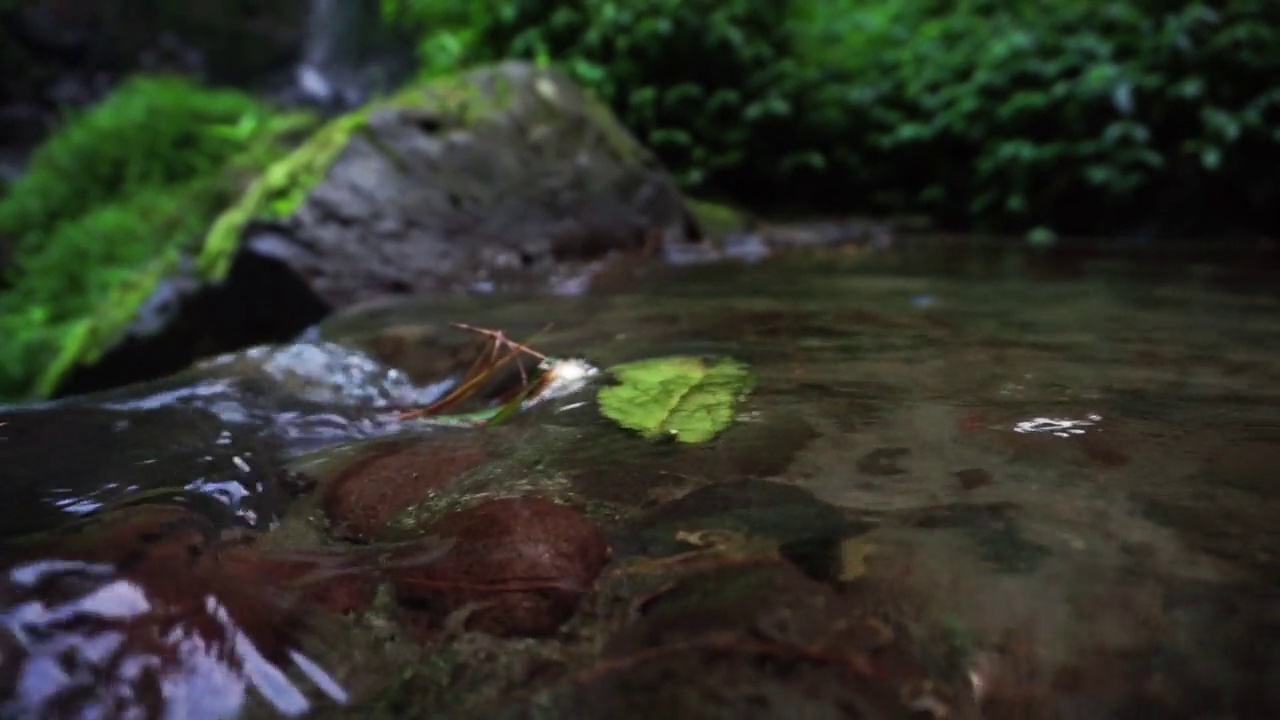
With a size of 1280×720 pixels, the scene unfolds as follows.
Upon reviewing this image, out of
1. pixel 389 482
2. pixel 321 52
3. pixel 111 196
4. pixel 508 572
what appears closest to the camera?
pixel 508 572

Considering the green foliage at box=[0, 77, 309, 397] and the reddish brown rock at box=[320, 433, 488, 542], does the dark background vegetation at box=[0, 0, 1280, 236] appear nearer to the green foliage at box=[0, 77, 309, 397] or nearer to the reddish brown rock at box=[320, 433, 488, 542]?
the green foliage at box=[0, 77, 309, 397]

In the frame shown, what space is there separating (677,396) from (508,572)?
696mm

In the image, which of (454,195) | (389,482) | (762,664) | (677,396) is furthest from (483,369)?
(454,195)

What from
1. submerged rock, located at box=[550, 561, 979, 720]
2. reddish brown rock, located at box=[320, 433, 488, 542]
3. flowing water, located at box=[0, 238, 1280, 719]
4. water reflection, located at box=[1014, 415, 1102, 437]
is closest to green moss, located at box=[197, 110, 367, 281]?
flowing water, located at box=[0, 238, 1280, 719]

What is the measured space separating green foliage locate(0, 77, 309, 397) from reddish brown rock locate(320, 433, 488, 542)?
5.34 metres

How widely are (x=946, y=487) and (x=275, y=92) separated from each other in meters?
14.7

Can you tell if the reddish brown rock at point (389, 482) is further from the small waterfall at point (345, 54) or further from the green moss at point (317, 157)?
the small waterfall at point (345, 54)

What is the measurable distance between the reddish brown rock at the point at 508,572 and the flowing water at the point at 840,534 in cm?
3

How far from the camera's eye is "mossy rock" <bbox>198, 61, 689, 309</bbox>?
13.7 ft

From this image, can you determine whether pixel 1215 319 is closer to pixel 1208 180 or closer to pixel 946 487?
pixel 946 487

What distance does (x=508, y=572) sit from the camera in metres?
1.06

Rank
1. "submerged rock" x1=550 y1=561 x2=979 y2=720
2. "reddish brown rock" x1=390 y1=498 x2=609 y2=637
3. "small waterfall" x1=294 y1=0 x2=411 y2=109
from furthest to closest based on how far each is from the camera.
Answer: "small waterfall" x1=294 y1=0 x2=411 y2=109, "reddish brown rock" x1=390 y1=498 x2=609 y2=637, "submerged rock" x1=550 y1=561 x2=979 y2=720

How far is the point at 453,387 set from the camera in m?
2.23

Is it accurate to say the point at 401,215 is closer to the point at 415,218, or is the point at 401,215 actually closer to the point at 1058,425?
the point at 415,218
